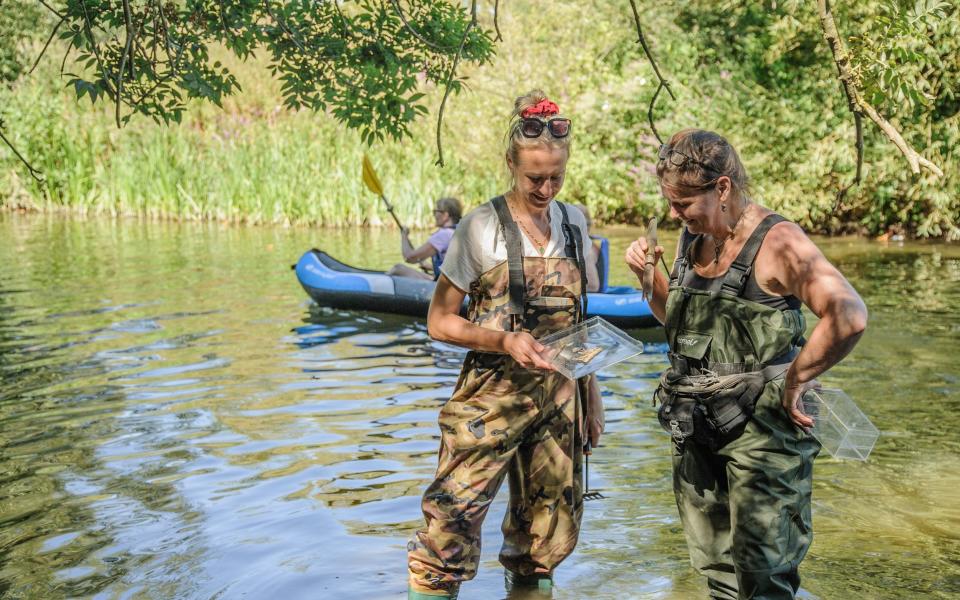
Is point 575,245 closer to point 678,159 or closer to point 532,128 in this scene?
point 532,128

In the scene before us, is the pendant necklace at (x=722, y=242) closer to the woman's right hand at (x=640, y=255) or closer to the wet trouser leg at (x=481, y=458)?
the woman's right hand at (x=640, y=255)

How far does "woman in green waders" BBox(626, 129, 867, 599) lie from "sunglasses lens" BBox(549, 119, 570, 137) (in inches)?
16.0

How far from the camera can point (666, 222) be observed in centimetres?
2031

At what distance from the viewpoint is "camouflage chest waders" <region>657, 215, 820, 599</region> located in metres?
2.90

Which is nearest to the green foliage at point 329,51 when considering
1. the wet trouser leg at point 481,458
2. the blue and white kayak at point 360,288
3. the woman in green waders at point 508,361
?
the woman in green waders at point 508,361

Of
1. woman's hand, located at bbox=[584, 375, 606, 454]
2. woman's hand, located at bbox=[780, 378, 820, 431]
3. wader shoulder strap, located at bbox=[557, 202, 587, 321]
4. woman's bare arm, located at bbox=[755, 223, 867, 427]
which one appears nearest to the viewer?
woman's bare arm, located at bbox=[755, 223, 867, 427]

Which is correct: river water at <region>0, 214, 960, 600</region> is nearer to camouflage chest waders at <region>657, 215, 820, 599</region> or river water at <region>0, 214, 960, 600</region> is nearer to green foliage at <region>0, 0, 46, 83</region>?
camouflage chest waders at <region>657, 215, 820, 599</region>

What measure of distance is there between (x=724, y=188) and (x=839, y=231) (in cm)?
1647

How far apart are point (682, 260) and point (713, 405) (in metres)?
0.44

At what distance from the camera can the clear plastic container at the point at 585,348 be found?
127 inches

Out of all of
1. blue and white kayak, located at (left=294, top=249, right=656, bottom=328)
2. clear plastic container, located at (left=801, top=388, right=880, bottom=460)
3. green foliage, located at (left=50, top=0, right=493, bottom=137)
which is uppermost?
green foliage, located at (left=50, top=0, right=493, bottom=137)

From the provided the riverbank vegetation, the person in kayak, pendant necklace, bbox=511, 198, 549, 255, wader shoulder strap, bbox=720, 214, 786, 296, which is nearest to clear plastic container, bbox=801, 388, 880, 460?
wader shoulder strap, bbox=720, 214, 786, 296

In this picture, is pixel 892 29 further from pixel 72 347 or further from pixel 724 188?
pixel 72 347

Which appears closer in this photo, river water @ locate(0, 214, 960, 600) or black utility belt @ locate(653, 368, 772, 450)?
black utility belt @ locate(653, 368, 772, 450)
